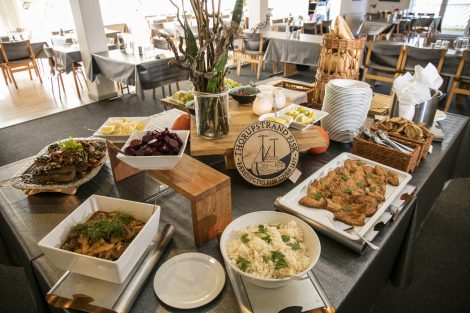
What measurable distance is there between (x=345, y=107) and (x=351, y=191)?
370mm

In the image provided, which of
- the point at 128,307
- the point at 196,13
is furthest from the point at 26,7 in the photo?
the point at 128,307

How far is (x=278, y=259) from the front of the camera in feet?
1.94

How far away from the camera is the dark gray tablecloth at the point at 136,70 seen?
10.1ft

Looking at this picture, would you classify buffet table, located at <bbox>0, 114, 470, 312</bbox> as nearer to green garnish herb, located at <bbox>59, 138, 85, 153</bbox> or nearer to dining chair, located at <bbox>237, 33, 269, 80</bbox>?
green garnish herb, located at <bbox>59, 138, 85, 153</bbox>

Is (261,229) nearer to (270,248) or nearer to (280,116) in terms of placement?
(270,248)

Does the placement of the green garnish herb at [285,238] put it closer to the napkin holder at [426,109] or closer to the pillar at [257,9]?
the napkin holder at [426,109]

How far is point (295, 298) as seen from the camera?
0.59 metres

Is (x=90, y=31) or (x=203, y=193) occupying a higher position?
(x=90, y=31)

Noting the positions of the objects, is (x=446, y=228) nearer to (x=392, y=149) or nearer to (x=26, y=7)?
(x=392, y=149)

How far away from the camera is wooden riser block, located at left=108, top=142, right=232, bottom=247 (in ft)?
2.30

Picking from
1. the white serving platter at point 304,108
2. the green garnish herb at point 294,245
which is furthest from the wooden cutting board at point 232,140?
the green garnish herb at point 294,245

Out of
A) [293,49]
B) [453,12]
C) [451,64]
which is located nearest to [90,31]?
[293,49]

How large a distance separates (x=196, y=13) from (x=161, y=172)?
427 mm

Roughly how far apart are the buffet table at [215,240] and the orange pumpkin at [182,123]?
0.13m
